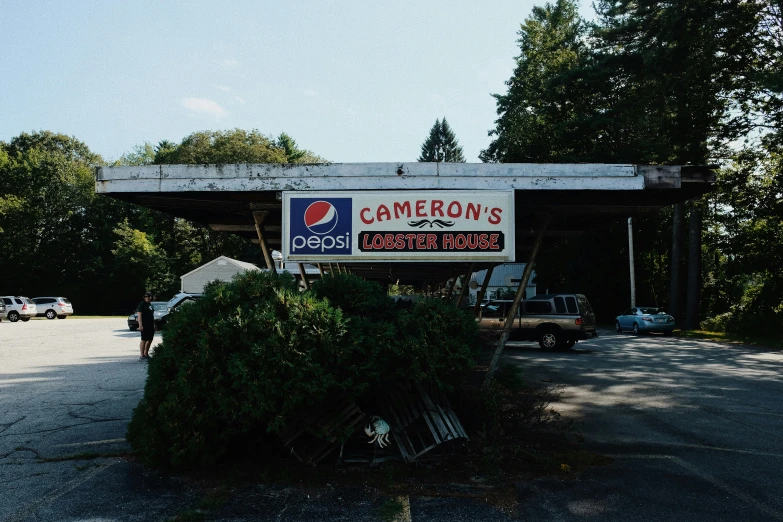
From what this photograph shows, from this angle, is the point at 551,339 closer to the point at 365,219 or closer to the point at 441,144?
the point at 365,219

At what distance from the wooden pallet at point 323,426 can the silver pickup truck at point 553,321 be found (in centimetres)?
1434

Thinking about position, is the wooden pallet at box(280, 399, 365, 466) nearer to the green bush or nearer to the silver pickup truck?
the green bush

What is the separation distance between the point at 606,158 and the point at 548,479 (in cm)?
2401

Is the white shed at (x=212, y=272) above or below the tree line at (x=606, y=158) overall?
below

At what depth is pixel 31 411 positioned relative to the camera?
8.58 metres

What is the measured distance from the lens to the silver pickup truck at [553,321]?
1980cm

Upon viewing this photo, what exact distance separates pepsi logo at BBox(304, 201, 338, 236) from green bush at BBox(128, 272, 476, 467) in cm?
108

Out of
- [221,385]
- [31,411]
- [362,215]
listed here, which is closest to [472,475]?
[221,385]

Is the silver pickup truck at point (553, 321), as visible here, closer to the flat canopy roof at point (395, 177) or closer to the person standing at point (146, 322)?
the person standing at point (146, 322)

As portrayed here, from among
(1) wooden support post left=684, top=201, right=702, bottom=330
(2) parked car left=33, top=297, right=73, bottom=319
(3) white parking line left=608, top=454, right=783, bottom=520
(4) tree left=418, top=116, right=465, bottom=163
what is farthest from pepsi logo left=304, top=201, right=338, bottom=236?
(4) tree left=418, top=116, right=465, bottom=163

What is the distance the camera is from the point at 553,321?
65.5 ft

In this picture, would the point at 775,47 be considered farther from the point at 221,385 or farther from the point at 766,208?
the point at 221,385

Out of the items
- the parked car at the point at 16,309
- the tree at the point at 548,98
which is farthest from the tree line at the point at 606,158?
the parked car at the point at 16,309

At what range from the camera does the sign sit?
6.72 m
